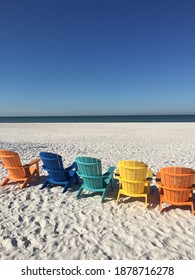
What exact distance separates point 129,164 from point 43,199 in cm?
224

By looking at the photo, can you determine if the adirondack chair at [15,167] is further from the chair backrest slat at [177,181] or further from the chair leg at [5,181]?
the chair backrest slat at [177,181]

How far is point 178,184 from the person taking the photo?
4.27 meters

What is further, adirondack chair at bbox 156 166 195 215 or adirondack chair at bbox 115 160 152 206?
adirondack chair at bbox 115 160 152 206

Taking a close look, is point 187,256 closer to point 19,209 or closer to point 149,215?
point 149,215

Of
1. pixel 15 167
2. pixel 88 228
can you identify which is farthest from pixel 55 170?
pixel 88 228

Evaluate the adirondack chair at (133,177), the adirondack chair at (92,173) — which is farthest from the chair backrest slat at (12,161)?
the adirondack chair at (133,177)

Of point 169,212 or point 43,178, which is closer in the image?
point 169,212

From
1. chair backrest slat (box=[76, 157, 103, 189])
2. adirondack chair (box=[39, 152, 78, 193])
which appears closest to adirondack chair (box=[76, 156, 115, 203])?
chair backrest slat (box=[76, 157, 103, 189])

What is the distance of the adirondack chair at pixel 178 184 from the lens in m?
4.22

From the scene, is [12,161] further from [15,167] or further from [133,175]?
[133,175]

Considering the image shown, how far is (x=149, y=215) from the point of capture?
4.39 meters

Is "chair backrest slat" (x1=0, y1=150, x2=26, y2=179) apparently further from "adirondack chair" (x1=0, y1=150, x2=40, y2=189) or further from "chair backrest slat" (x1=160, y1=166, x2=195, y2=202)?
"chair backrest slat" (x1=160, y1=166, x2=195, y2=202)

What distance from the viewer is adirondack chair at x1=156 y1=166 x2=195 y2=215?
422 centimetres
